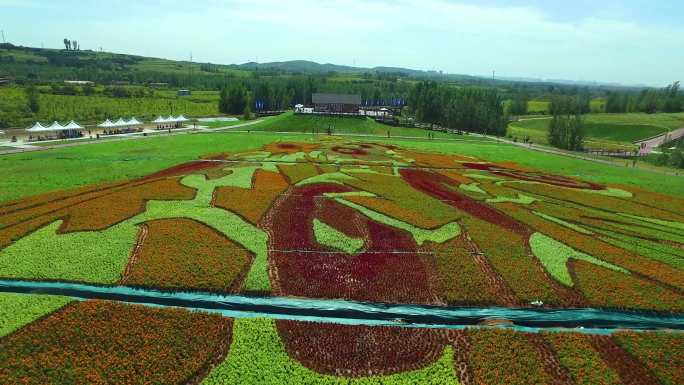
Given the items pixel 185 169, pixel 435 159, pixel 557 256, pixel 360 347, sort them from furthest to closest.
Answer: pixel 435 159, pixel 185 169, pixel 557 256, pixel 360 347

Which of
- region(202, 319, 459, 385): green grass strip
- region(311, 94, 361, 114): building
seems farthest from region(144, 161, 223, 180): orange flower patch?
region(311, 94, 361, 114): building

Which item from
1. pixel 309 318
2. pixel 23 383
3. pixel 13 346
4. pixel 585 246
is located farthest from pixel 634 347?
pixel 13 346

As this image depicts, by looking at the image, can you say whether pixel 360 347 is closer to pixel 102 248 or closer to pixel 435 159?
pixel 102 248

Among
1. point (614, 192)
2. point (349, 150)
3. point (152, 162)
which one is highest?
point (349, 150)

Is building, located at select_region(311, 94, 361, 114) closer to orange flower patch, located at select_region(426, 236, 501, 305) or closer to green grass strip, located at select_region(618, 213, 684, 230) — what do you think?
green grass strip, located at select_region(618, 213, 684, 230)

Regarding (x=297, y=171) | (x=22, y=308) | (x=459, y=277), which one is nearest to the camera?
(x=22, y=308)

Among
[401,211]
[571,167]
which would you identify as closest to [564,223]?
[401,211]
